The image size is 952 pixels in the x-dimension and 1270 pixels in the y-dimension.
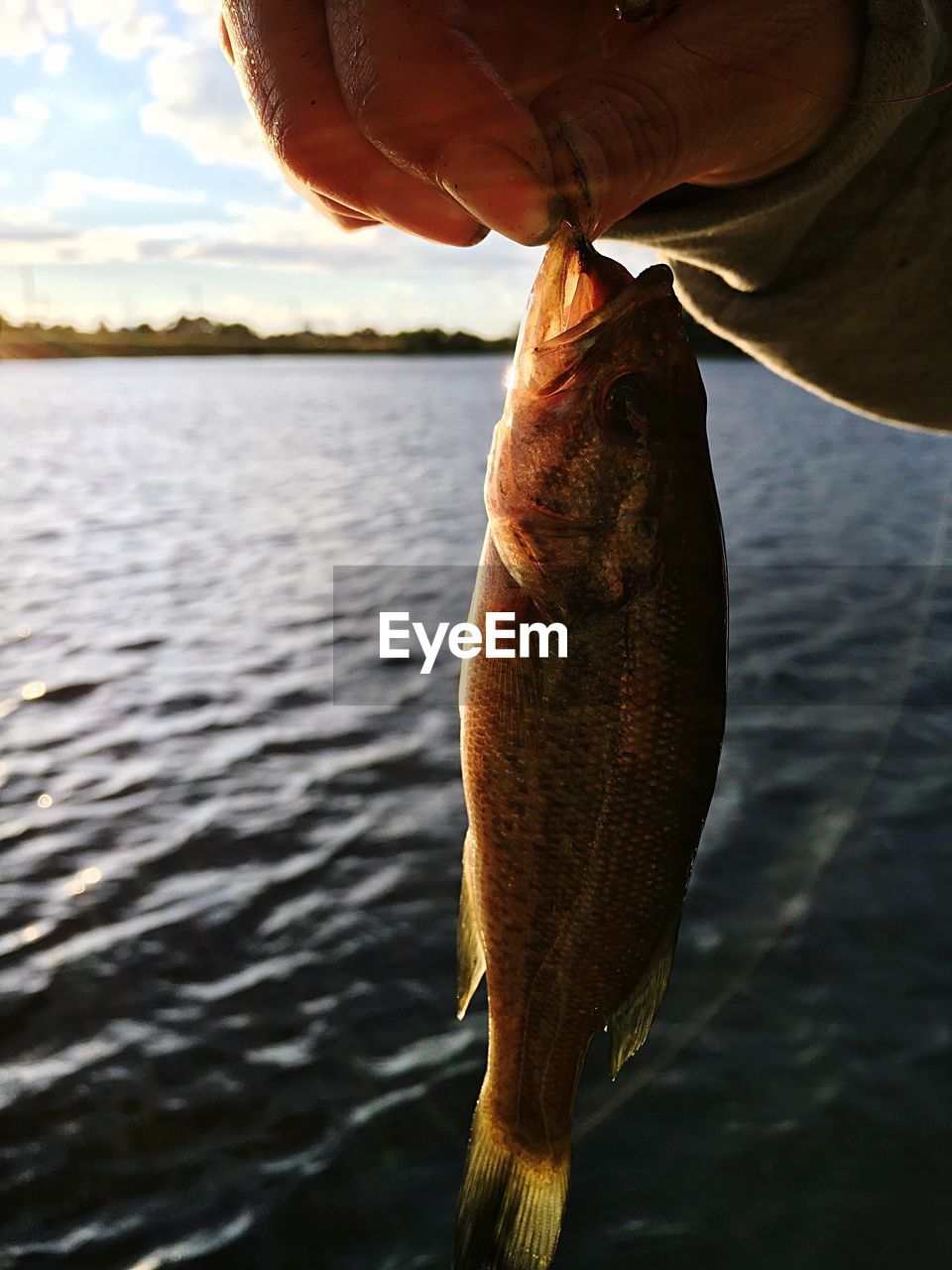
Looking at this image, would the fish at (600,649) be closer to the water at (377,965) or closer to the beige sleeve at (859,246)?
the beige sleeve at (859,246)

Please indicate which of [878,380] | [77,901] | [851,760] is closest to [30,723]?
[77,901]

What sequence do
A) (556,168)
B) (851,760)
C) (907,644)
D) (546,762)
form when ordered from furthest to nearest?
(907,644) < (851,760) < (546,762) < (556,168)

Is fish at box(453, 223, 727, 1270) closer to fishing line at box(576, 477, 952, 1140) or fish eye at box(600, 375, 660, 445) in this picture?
fish eye at box(600, 375, 660, 445)

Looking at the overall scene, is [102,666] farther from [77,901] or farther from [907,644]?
[907,644]

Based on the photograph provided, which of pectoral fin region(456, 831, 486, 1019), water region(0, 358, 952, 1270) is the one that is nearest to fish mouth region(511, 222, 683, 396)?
pectoral fin region(456, 831, 486, 1019)

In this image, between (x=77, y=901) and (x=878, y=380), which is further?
(x=77, y=901)

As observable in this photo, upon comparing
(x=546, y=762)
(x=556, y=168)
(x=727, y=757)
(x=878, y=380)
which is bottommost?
(x=727, y=757)

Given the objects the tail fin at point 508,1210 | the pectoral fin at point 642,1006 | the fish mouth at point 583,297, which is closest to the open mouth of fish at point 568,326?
the fish mouth at point 583,297
